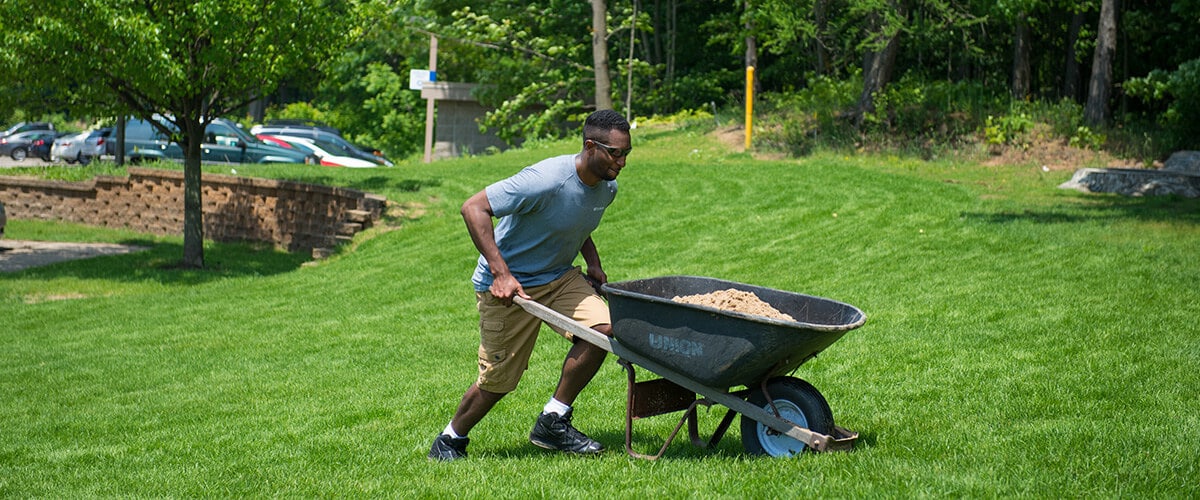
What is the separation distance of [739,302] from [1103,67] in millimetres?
16425

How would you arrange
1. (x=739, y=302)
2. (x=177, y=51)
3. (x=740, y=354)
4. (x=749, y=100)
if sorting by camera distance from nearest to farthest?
(x=740, y=354)
(x=739, y=302)
(x=177, y=51)
(x=749, y=100)

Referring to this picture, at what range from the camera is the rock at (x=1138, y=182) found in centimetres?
1580

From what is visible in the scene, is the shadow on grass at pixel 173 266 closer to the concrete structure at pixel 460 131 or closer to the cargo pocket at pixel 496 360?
the cargo pocket at pixel 496 360

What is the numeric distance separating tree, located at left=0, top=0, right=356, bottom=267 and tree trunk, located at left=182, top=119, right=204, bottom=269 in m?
0.02

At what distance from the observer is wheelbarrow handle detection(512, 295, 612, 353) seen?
5539 mm

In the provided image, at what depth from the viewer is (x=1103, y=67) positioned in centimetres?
1972

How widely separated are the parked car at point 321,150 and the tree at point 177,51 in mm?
11658

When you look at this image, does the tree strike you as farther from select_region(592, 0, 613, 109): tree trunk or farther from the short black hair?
the short black hair

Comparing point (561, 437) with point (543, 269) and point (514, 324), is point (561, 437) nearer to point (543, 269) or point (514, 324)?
point (514, 324)

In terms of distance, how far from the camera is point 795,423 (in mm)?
5418

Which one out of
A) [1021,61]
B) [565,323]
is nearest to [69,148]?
[1021,61]

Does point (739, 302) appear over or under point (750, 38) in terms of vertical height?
under

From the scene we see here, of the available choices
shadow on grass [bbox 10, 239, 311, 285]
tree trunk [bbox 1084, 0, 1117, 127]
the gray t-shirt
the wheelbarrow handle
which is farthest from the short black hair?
tree trunk [bbox 1084, 0, 1117, 127]

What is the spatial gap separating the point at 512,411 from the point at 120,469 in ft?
7.38
